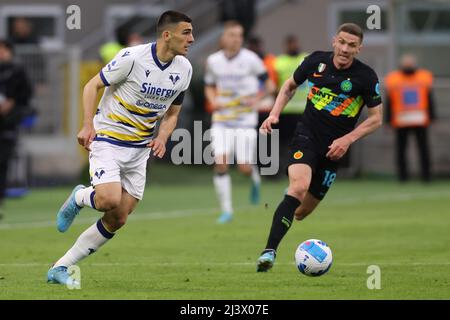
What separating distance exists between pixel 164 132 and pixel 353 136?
185 cm

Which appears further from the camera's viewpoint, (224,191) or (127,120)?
(224,191)

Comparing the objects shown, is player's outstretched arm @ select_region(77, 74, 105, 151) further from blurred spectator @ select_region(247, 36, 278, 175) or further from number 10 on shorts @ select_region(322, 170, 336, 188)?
blurred spectator @ select_region(247, 36, 278, 175)

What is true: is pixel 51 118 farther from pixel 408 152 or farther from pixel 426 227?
pixel 426 227

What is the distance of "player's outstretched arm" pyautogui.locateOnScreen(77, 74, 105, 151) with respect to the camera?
1059cm

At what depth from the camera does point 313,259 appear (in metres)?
11.2

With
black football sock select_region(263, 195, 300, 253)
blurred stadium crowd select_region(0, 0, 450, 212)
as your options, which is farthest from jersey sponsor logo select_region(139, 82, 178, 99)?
blurred stadium crowd select_region(0, 0, 450, 212)

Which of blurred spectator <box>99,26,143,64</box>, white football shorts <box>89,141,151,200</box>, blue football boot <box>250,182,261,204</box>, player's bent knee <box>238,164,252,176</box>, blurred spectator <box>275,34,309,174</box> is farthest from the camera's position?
blurred spectator <box>275,34,309,174</box>

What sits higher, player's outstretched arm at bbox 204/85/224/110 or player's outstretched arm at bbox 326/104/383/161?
player's outstretched arm at bbox 204/85/224/110

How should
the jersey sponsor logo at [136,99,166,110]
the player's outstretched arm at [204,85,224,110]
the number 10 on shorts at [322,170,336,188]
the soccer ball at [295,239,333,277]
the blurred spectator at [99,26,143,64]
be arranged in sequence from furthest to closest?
1. the blurred spectator at [99,26,143,64]
2. the player's outstretched arm at [204,85,224,110]
3. the number 10 on shorts at [322,170,336,188]
4. the soccer ball at [295,239,333,277]
5. the jersey sponsor logo at [136,99,166,110]

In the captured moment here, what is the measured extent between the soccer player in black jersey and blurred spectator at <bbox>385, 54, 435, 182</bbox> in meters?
13.3

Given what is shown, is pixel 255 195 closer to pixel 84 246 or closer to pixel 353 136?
pixel 353 136

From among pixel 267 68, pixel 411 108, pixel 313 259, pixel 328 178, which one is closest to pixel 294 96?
pixel 267 68

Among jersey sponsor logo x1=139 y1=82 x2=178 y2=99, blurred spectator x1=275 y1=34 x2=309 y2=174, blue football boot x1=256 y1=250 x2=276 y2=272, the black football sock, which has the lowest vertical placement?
blue football boot x1=256 y1=250 x2=276 y2=272

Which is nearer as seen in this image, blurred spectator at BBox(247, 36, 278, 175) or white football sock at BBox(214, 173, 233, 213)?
white football sock at BBox(214, 173, 233, 213)
